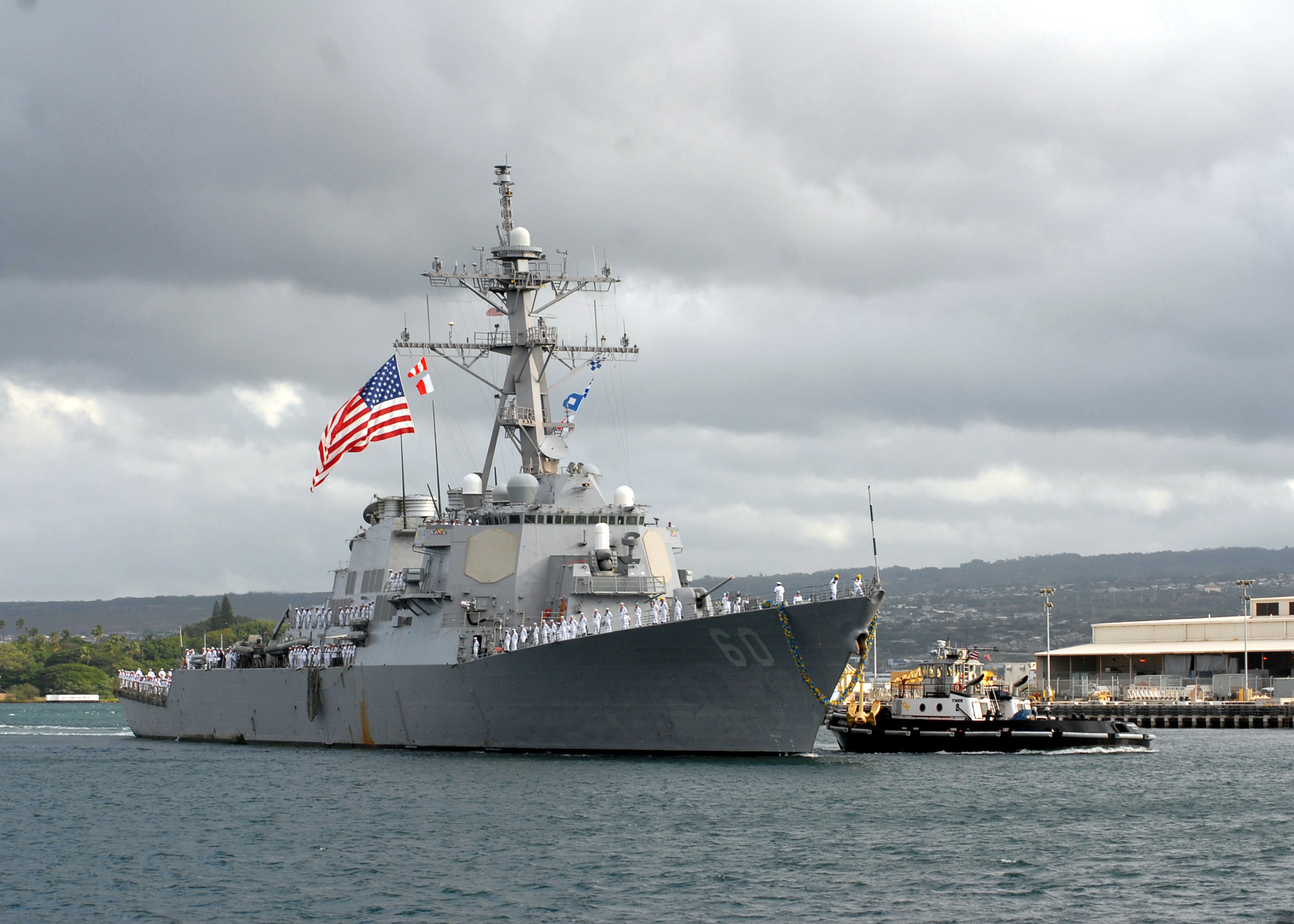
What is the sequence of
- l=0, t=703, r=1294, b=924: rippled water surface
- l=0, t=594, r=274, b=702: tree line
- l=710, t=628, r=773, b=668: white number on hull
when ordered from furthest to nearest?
l=0, t=594, r=274, b=702: tree line, l=710, t=628, r=773, b=668: white number on hull, l=0, t=703, r=1294, b=924: rippled water surface

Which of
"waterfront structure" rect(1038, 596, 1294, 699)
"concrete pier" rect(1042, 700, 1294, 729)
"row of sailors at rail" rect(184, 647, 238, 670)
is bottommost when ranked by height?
"concrete pier" rect(1042, 700, 1294, 729)

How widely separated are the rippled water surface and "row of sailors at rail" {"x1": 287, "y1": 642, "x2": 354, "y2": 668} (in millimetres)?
3129

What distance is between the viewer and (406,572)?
101ft

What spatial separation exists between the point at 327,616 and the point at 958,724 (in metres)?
15.2

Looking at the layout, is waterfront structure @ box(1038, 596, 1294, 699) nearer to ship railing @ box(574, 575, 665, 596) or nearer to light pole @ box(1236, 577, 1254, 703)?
light pole @ box(1236, 577, 1254, 703)

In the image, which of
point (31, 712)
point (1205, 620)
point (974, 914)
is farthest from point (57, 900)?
point (31, 712)

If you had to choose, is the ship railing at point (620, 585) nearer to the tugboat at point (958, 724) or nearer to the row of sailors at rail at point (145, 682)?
the tugboat at point (958, 724)

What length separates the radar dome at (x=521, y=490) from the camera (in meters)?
30.8

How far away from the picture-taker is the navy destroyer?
85.6 ft

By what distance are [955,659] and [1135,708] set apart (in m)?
25.2

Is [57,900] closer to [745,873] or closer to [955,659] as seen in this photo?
[745,873]

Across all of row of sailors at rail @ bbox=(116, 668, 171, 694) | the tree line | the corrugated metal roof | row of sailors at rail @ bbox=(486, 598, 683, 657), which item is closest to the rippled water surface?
row of sailors at rail @ bbox=(486, 598, 683, 657)

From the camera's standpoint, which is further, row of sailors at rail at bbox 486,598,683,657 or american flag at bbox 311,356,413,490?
american flag at bbox 311,356,413,490

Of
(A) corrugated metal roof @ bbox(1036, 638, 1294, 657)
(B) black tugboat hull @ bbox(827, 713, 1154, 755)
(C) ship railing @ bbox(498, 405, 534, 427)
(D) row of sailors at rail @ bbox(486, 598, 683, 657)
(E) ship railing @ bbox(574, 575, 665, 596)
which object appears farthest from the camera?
(A) corrugated metal roof @ bbox(1036, 638, 1294, 657)
